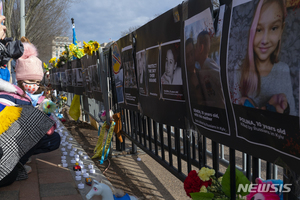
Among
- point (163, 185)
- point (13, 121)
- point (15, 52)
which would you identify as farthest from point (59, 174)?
point (15, 52)

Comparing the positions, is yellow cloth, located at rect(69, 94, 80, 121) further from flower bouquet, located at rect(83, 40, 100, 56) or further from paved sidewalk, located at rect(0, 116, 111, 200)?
paved sidewalk, located at rect(0, 116, 111, 200)

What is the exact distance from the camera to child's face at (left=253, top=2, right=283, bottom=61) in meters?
1.22

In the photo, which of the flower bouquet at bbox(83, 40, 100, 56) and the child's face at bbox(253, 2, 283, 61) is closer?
the child's face at bbox(253, 2, 283, 61)

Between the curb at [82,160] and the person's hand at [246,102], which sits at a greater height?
the person's hand at [246,102]

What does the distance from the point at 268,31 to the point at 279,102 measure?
34 cm

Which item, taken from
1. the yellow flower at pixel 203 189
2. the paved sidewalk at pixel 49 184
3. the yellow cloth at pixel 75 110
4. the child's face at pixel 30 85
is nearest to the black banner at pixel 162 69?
the yellow flower at pixel 203 189

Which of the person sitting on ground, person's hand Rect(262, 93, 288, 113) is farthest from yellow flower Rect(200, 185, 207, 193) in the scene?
the person sitting on ground

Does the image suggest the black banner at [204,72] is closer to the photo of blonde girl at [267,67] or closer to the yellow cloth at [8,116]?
the photo of blonde girl at [267,67]

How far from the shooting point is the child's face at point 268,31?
1.22 metres

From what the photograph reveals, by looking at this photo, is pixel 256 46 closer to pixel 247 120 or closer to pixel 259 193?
pixel 247 120

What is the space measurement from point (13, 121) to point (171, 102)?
191 cm

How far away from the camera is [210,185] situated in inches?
69.5

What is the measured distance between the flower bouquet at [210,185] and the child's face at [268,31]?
77 cm

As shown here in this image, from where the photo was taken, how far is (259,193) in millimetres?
1417
